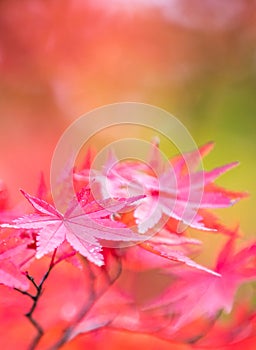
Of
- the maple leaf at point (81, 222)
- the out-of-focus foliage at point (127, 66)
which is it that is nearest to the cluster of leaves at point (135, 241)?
the maple leaf at point (81, 222)

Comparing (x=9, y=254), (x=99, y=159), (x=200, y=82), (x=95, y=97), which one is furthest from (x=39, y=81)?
(x=9, y=254)

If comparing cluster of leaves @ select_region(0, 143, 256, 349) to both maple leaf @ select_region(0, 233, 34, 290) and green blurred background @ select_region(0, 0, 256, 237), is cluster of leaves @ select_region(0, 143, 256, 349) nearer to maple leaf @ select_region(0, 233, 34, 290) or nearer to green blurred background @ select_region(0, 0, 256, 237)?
maple leaf @ select_region(0, 233, 34, 290)

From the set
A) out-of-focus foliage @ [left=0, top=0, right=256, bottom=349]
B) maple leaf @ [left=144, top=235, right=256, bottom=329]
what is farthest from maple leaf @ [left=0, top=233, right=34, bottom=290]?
out-of-focus foliage @ [left=0, top=0, right=256, bottom=349]

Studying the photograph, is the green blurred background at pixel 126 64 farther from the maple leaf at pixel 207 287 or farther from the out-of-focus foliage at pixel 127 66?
the maple leaf at pixel 207 287

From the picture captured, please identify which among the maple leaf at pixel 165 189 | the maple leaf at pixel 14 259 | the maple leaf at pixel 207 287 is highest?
the maple leaf at pixel 165 189

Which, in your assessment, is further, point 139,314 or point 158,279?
point 158,279

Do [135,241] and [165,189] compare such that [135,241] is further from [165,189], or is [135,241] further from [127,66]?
[127,66]

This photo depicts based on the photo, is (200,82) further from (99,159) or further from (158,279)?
(99,159)
